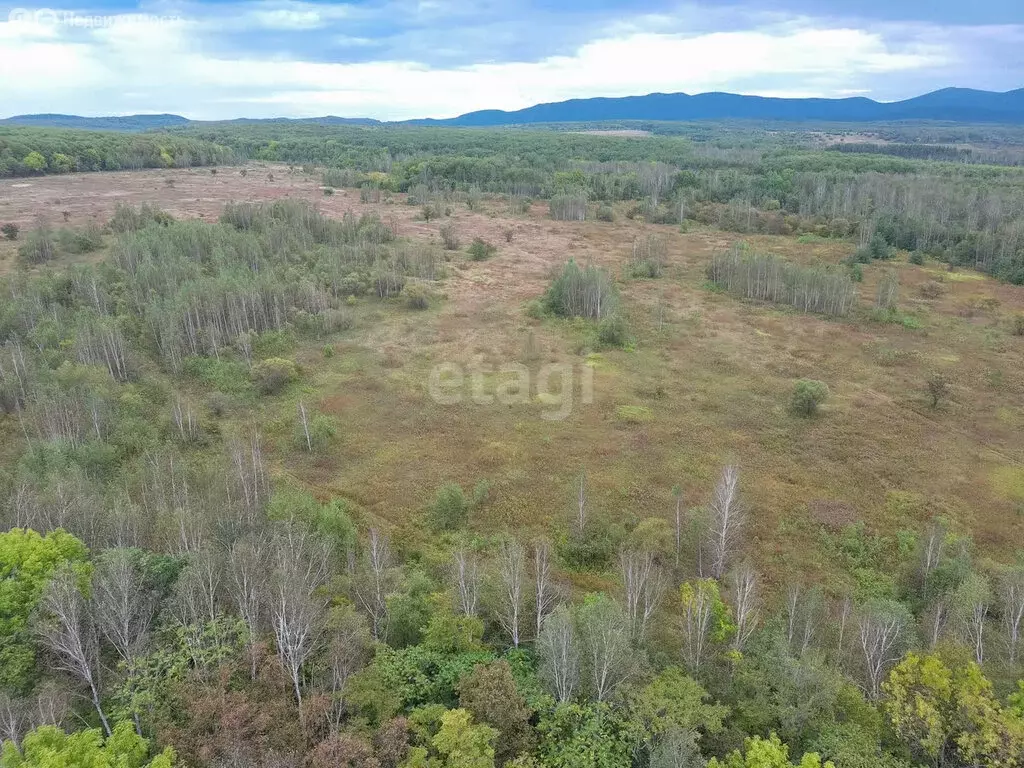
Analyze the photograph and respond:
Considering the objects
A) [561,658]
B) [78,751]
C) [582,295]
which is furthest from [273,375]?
[561,658]

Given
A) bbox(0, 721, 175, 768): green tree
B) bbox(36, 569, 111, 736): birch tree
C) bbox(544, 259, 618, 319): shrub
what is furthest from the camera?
bbox(544, 259, 618, 319): shrub

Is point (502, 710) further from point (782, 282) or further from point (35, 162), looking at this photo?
point (35, 162)

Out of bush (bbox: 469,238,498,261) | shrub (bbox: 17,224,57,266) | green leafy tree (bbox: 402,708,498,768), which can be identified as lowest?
green leafy tree (bbox: 402,708,498,768)

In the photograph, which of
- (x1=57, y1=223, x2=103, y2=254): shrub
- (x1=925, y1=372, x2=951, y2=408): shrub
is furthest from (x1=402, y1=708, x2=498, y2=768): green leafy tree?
(x1=57, y1=223, x2=103, y2=254): shrub

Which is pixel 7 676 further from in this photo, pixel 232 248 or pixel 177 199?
pixel 177 199

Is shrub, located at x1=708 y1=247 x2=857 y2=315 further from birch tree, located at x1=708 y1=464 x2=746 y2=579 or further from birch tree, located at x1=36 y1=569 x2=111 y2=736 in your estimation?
birch tree, located at x1=36 y1=569 x2=111 y2=736
